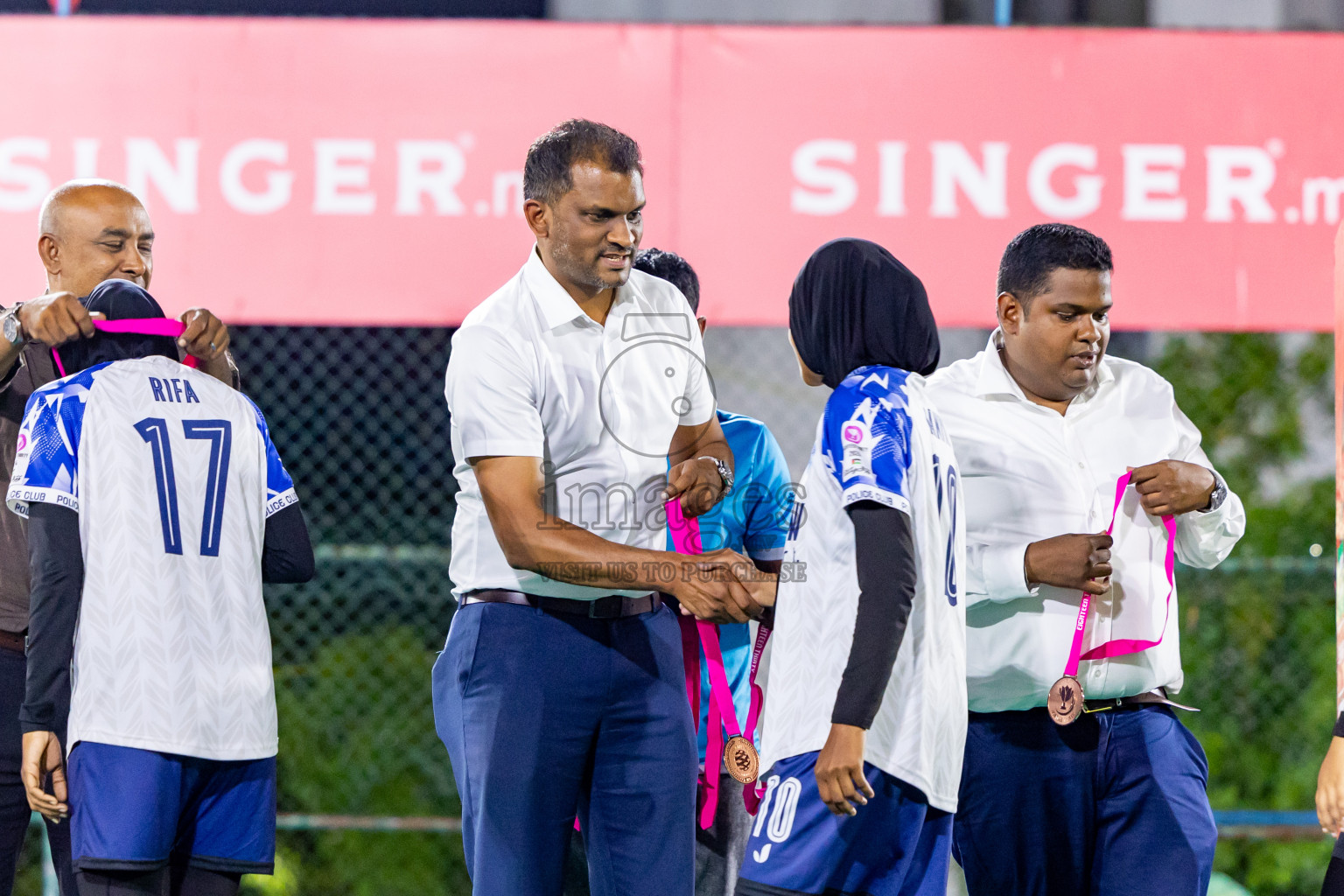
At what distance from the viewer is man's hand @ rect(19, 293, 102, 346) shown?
9.22ft

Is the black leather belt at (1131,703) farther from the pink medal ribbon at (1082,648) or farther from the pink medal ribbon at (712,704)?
the pink medal ribbon at (712,704)

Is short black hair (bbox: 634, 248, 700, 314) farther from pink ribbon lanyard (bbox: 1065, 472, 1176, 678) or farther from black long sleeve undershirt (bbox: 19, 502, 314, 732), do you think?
black long sleeve undershirt (bbox: 19, 502, 314, 732)

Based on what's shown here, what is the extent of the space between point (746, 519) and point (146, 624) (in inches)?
56.6

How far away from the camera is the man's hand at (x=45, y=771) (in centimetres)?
271

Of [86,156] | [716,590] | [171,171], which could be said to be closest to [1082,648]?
[716,590]

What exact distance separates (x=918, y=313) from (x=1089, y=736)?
1.05 metres

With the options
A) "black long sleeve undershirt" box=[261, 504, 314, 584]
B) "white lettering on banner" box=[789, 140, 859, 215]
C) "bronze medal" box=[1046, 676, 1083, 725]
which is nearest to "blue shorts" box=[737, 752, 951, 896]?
"bronze medal" box=[1046, 676, 1083, 725]

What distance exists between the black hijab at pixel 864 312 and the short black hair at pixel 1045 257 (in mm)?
642

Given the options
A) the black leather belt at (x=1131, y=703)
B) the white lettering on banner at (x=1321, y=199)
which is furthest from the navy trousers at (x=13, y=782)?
the white lettering on banner at (x=1321, y=199)

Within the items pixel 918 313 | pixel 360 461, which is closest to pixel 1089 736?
pixel 918 313

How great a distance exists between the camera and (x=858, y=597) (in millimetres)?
2344

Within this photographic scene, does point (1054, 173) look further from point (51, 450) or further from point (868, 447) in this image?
point (51, 450)

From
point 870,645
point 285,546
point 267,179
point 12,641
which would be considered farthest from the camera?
point 267,179

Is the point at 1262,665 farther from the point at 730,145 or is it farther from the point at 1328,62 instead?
the point at 730,145
